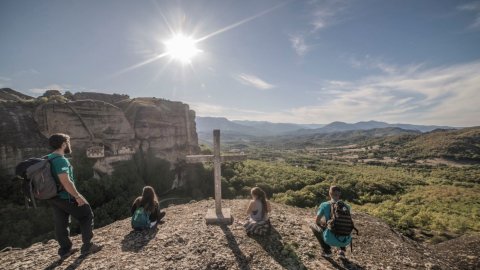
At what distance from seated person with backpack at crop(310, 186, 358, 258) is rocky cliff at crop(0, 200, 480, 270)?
0.79 meters

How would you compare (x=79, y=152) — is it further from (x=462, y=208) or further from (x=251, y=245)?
(x=462, y=208)

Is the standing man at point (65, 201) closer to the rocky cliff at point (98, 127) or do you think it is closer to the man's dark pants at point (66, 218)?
the man's dark pants at point (66, 218)

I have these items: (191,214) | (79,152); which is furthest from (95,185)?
(191,214)

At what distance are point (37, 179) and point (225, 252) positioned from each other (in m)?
5.92

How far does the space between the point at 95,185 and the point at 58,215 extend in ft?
89.6

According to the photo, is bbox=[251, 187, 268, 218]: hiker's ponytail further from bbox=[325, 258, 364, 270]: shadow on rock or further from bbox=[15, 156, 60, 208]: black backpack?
bbox=[15, 156, 60, 208]: black backpack

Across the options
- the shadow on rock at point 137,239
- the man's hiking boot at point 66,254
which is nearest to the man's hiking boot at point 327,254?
the shadow on rock at point 137,239

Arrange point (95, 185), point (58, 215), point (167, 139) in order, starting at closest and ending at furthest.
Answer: point (58, 215), point (95, 185), point (167, 139)

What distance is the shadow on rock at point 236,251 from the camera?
7191 millimetres

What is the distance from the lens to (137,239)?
8805 millimetres

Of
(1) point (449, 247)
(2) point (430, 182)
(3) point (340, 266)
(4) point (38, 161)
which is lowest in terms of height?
(2) point (430, 182)

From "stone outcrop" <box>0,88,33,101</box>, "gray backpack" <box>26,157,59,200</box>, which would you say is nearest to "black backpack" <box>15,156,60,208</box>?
"gray backpack" <box>26,157,59,200</box>

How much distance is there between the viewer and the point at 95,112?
106 ft

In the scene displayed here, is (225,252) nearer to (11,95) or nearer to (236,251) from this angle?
(236,251)
